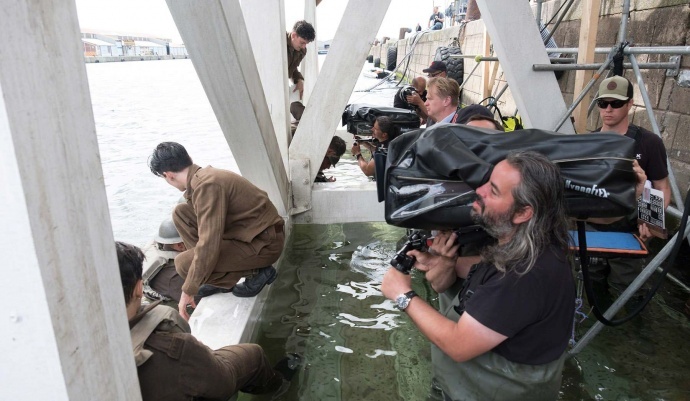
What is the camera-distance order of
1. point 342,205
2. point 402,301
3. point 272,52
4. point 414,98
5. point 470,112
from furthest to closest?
point 414,98 → point 342,205 → point 272,52 → point 470,112 → point 402,301

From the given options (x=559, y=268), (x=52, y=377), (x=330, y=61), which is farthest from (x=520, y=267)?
(x=330, y=61)

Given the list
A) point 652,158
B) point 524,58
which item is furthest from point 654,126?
point 524,58

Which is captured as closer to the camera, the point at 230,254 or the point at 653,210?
the point at 653,210

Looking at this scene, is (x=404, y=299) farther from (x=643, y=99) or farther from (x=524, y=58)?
(x=524, y=58)

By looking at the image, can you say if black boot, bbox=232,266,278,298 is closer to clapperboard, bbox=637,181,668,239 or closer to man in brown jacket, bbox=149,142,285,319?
man in brown jacket, bbox=149,142,285,319

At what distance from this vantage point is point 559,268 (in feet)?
5.96

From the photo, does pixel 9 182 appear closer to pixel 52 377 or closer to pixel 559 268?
pixel 52 377

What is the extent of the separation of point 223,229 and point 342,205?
222 cm

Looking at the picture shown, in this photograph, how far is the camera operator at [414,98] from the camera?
580cm

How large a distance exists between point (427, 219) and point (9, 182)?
55.3 inches

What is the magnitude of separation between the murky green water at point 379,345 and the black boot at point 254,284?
280mm

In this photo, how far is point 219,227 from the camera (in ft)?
10.4

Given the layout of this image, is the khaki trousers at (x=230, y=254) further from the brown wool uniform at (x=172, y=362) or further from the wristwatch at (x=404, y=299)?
the wristwatch at (x=404, y=299)

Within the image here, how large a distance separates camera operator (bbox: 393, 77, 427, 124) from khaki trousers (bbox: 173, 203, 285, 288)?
9.12 feet
